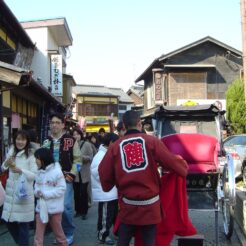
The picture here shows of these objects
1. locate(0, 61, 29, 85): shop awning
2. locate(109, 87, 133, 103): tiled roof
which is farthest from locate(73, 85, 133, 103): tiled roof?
locate(0, 61, 29, 85): shop awning

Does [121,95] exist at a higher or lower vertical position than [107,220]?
higher

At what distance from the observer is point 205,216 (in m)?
9.73

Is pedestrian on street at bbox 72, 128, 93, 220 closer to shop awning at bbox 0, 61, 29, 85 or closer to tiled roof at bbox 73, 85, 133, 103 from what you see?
shop awning at bbox 0, 61, 29, 85

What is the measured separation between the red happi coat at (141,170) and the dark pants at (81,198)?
5290 mm

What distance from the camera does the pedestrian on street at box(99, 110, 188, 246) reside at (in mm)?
4438

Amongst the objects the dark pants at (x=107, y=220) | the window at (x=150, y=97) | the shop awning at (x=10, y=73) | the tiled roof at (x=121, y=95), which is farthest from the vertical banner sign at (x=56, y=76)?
the tiled roof at (x=121, y=95)

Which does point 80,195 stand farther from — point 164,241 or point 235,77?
point 235,77

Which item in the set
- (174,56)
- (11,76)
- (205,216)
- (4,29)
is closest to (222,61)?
(174,56)

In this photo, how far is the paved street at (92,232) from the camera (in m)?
7.35

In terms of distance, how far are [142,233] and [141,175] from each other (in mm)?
630

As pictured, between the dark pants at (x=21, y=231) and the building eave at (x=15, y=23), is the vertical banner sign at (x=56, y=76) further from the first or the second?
the dark pants at (x=21, y=231)

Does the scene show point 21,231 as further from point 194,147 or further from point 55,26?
point 55,26

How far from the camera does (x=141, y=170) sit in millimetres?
4430

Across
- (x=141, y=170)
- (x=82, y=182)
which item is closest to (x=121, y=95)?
(x=82, y=182)
